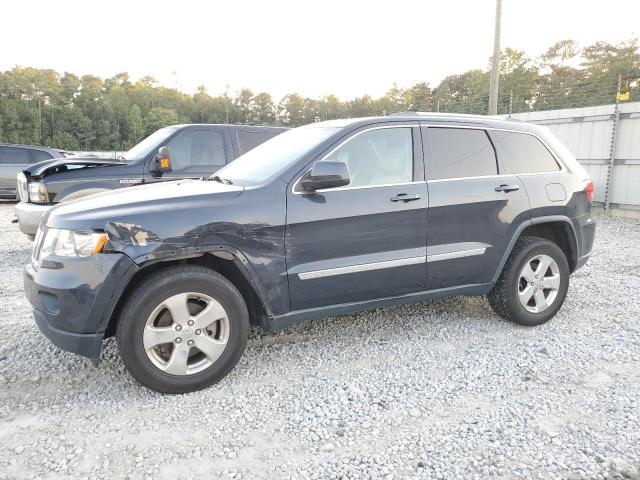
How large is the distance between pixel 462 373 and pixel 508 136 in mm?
2124

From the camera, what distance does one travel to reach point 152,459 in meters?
2.42

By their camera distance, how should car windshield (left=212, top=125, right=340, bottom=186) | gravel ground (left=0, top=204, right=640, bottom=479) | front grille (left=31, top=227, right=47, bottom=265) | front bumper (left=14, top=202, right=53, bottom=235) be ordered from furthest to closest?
front bumper (left=14, top=202, right=53, bottom=235), car windshield (left=212, top=125, right=340, bottom=186), front grille (left=31, top=227, right=47, bottom=265), gravel ground (left=0, top=204, right=640, bottom=479)

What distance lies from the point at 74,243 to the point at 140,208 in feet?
1.40

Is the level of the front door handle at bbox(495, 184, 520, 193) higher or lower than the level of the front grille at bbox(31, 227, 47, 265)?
higher

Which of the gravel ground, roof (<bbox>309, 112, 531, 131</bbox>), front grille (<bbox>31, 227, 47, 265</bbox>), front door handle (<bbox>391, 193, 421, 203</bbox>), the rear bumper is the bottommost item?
the gravel ground

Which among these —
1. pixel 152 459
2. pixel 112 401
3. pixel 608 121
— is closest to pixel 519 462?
pixel 152 459

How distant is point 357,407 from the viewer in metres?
2.92

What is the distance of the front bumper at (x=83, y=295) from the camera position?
2.81 meters

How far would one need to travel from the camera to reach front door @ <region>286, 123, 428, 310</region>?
3.28m

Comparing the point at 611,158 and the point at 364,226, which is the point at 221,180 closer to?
the point at 364,226

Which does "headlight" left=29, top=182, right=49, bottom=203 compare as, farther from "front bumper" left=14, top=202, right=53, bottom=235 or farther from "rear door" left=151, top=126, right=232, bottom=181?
"rear door" left=151, top=126, right=232, bottom=181

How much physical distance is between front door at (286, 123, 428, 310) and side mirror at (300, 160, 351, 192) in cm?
9

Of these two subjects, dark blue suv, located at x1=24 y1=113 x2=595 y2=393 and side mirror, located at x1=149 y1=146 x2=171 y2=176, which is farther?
side mirror, located at x1=149 y1=146 x2=171 y2=176

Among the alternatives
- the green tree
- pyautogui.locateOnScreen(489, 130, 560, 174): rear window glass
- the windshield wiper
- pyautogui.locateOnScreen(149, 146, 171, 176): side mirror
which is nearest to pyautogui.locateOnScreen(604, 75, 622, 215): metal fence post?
pyautogui.locateOnScreen(489, 130, 560, 174): rear window glass
